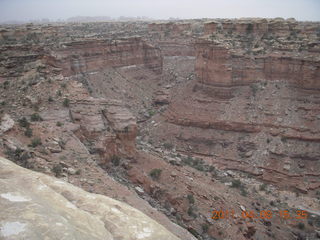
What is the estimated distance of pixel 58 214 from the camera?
23.5ft

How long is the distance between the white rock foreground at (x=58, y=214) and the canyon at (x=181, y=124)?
0.57 ft

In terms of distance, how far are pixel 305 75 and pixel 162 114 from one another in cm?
1691

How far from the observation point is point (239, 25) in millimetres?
35688

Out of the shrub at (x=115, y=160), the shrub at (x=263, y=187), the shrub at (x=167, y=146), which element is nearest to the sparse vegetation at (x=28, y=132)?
the shrub at (x=115, y=160)

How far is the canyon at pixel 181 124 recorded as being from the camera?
15.5 meters

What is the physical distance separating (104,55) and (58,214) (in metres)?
35.3

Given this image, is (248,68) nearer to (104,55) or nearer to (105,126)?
(104,55)

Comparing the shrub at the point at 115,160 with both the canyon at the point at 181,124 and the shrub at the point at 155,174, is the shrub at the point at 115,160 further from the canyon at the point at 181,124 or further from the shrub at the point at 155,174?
the shrub at the point at 155,174

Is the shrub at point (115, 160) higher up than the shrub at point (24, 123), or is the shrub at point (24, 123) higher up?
the shrub at point (24, 123)

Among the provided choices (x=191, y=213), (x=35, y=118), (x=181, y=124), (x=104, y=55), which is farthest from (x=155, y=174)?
(x=104, y=55)

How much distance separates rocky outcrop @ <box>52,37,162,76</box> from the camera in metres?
36.0

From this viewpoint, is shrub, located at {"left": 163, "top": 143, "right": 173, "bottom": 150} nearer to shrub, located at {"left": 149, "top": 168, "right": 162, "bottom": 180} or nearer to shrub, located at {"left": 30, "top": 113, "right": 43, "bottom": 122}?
shrub, located at {"left": 149, "top": 168, "right": 162, "bottom": 180}
